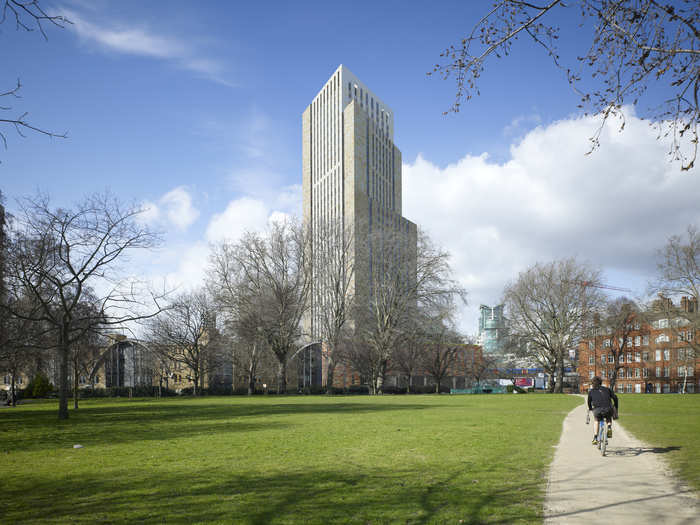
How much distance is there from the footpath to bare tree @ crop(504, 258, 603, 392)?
45.1 meters

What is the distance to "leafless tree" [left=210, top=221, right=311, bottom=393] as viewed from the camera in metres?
49.7

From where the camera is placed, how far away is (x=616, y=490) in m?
8.17

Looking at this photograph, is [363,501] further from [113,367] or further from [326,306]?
[113,367]

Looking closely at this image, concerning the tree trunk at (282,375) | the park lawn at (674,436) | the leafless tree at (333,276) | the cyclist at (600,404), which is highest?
A: the leafless tree at (333,276)

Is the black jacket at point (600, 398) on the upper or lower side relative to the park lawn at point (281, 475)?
Answer: upper

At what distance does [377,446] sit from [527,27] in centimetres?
1020

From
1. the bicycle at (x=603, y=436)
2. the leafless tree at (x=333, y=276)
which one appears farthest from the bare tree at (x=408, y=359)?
the bicycle at (x=603, y=436)

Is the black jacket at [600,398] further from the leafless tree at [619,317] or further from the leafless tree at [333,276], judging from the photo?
the leafless tree at [619,317]

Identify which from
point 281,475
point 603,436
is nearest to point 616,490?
point 603,436

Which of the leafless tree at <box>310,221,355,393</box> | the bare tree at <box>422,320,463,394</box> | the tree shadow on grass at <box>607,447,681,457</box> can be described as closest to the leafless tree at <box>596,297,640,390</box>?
the bare tree at <box>422,320,463,394</box>

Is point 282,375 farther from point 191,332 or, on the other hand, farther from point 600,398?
point 600,398

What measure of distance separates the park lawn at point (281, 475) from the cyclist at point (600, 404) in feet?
4.50

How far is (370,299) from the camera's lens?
5431 centimetres

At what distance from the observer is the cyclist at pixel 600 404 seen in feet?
39.6
